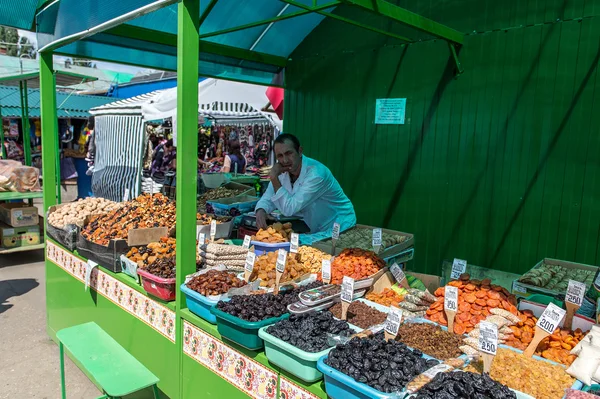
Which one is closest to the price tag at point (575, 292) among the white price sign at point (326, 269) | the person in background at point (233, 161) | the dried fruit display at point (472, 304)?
the dried fruit display at point (472, 304)

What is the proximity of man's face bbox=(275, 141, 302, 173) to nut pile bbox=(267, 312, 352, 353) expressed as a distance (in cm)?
222

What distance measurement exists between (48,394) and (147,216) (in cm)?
173

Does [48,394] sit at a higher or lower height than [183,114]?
lower

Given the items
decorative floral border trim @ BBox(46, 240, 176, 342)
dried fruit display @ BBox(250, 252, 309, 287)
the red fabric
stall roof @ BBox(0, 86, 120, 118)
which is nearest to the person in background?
the red fabric

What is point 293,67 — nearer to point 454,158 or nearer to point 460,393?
point 454,158

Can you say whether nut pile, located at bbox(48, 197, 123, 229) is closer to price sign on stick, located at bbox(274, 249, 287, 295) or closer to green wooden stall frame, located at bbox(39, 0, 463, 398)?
green wooden stall frame, located at bbox(39, 0, 463, 398)

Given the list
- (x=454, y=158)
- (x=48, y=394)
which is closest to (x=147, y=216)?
(x=48, y=394)

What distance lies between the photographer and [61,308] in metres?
4.53

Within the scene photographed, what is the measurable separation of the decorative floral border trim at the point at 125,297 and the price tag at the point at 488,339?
79.6 inches

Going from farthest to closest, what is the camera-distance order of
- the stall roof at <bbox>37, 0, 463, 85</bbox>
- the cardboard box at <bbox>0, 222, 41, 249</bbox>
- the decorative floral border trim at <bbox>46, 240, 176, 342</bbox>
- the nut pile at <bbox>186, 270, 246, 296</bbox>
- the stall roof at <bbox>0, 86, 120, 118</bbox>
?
1. the stall roof at <bbox>0, 86, 120, 118</bbox>
2. the cardboard box at <bbox>0, 222, 41, 249</bbox>
3. the stall roof at <bbox>37, 0, 463, 85</bbox>
4. the decorative floral border trim at <bbox>46, 240, 176, 342</bbox>
5. the nut pile at <bbox>186, 270, 246, 296</bbox>

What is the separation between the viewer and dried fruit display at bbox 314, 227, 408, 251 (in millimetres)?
4016

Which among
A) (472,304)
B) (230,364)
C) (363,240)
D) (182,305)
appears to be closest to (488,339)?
(472,304)

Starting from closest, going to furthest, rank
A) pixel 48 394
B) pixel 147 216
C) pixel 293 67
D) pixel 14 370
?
pixel 48 394 < pixel 14 370 < pixel 147 216 < pixel 293 67

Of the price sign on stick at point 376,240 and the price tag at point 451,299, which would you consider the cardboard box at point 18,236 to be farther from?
the price tag at point 451,299
